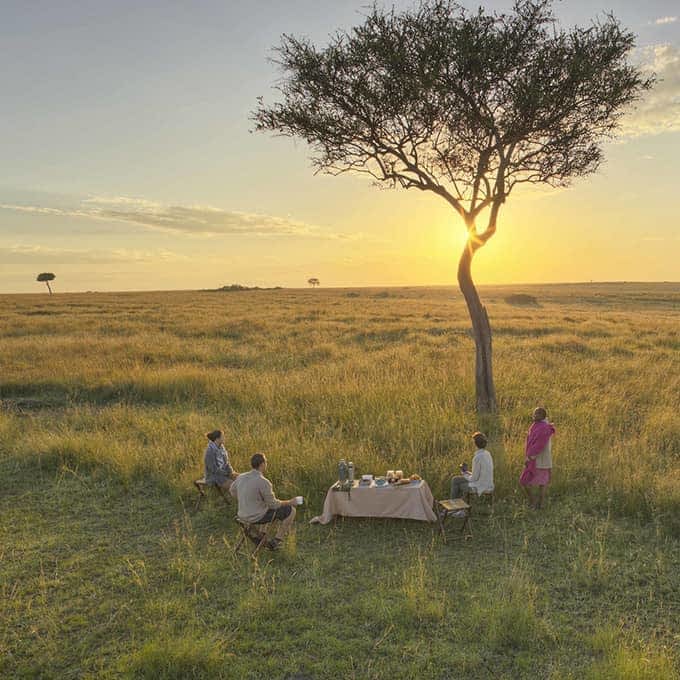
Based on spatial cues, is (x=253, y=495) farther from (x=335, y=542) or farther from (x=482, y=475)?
(x=482, y=475)

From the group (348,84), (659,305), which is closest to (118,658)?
(348,84)

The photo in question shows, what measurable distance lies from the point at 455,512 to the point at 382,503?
1.08 meters

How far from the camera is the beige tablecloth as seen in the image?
25.4 feet

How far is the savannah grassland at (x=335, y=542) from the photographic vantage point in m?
5.12

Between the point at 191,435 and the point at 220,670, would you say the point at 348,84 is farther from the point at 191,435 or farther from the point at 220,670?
the point at 220,670

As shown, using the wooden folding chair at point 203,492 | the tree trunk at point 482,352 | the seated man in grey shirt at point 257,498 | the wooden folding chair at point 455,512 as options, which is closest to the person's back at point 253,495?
the seated man in grey shirt at point 257,498

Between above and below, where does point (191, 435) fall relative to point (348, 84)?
below

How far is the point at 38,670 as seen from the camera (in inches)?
199

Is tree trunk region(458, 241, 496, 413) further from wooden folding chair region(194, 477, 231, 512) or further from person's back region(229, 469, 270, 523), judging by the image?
person's back region(229, 469, 270, 523)

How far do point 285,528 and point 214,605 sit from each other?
170 cm

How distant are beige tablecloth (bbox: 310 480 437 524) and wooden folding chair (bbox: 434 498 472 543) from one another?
0.52 feet

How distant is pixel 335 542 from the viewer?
24.4 feet

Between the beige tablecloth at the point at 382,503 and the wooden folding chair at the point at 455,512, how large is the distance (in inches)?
6.2

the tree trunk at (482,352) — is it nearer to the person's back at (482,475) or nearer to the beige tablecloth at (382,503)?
the person's back at (482,475)
